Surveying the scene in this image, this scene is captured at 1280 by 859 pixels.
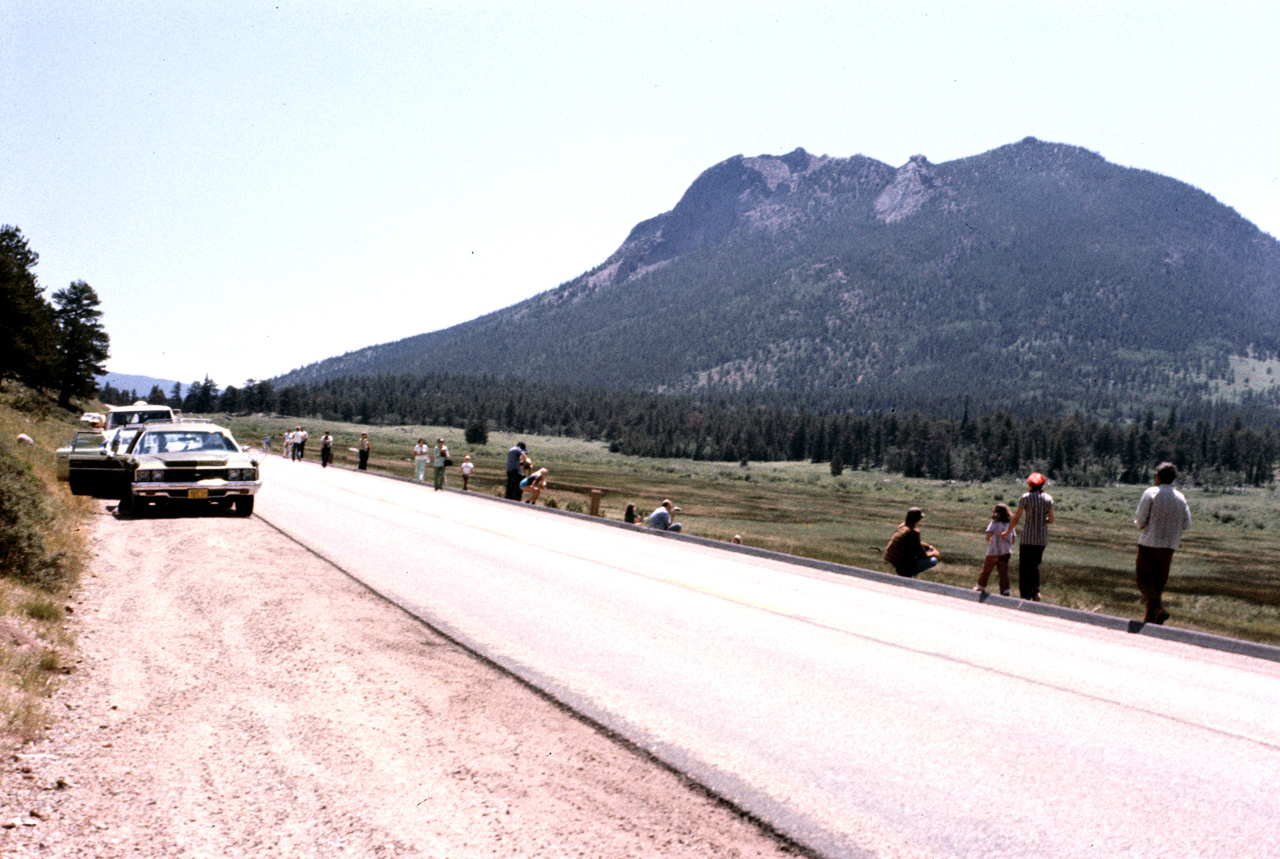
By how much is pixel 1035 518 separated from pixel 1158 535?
2.08 metres

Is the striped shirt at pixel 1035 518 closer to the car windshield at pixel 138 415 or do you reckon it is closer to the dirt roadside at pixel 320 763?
the dirt roadside at pixel 320 763

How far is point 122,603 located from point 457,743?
588cm

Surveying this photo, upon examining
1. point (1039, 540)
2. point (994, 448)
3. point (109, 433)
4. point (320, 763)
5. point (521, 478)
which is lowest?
point (320, 763)

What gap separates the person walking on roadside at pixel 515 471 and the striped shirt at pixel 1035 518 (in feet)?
60.2

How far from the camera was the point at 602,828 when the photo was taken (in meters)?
4.43

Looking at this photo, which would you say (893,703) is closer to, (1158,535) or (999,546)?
(1158,535)

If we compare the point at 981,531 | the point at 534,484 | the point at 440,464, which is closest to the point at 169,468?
the point at 534,484

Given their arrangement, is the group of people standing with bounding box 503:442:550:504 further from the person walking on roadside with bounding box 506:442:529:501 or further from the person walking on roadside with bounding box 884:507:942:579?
the person walking on roadside with bounding box 884:507:942:579

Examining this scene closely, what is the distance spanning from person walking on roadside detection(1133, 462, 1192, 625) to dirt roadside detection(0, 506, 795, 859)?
851 centimetres

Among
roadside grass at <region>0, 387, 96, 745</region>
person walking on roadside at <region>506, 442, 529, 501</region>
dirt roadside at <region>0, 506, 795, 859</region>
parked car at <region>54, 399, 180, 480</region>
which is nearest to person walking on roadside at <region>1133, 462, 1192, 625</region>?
dirt roadside at <region>0, 506, 795, 859</region>

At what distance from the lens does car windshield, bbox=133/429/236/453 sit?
59.5 feet

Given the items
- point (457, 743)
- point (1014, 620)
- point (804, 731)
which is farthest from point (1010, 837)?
point (1014, 620)

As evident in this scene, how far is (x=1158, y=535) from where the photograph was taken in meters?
11.5

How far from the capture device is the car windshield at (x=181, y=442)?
18.1 metres
